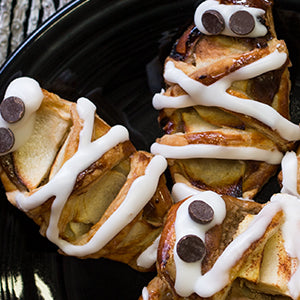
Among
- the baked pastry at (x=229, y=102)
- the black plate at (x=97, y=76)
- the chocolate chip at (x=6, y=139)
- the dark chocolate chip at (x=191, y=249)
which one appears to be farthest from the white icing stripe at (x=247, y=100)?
the chocolate chip at (x=6, y=139)

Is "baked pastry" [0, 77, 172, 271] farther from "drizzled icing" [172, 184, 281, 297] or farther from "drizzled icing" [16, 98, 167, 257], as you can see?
"drizzled icing" [172, 184, 281, 297]

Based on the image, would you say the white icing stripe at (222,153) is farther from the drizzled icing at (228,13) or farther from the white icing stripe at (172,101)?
the drizzled icing at (228,13)

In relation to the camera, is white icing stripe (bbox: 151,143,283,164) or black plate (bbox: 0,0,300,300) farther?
black plate (bbox: 0,0,300,300)

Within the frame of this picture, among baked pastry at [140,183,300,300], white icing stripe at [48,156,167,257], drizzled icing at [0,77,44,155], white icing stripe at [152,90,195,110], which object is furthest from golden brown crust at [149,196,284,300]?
drizzled icing at [0,77,44,155]

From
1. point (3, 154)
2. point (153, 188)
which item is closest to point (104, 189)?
point (153, 188)

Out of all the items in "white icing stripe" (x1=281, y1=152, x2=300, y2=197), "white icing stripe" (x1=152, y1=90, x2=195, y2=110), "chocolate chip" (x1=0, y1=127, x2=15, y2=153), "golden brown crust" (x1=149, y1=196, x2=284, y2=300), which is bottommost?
"white icing stripe" (x1=281, y1=152, x2=300, y2=197)

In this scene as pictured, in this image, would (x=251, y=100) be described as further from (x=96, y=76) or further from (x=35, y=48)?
(x=35, y=48)

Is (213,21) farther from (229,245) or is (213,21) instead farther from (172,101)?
(229,245)
